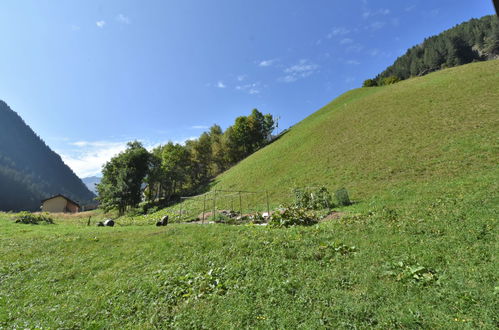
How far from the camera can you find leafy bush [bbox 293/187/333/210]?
18203 millimetres

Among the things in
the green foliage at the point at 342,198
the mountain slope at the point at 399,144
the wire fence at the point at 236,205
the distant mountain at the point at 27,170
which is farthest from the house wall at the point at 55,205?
the distant mountain at the point at 27,170

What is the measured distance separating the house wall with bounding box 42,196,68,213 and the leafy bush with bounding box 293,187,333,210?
72.3m

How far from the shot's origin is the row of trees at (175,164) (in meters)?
43.3

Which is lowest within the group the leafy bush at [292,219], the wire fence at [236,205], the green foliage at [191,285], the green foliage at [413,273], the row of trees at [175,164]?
the green foliage at [191,285]

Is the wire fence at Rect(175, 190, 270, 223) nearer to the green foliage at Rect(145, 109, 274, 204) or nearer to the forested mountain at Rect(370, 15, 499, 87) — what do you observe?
the green foliage at Rect(145, 109, 274, 204)

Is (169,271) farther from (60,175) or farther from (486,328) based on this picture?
(60,175)

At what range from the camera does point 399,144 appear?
2833cm


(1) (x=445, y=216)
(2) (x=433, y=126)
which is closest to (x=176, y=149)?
(2) (x=433, y=126)

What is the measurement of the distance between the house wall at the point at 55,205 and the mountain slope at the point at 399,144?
53.1 metres

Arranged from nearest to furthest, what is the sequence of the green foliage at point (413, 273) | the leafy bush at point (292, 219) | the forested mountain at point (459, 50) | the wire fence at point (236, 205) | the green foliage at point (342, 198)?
the green foliage at point (413, 273), the leafy bush at point (292, 219), the green foliage at point (342, 198), the wire fence at point (236, 205), the forested mountain at point (459, 50)

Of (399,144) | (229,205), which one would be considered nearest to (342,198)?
(229,205)

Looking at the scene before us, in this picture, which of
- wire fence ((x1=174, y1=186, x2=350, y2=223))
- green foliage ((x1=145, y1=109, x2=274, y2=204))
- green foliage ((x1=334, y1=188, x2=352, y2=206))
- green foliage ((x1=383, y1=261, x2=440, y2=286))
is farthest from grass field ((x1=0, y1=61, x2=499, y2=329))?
green foliage ((x1=145, y1=109, x2=274, y2=204))

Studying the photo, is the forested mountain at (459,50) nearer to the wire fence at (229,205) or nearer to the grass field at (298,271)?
the wire fence at (229,205)

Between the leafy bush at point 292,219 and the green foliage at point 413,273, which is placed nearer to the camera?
the green foliage at point 413,273
